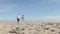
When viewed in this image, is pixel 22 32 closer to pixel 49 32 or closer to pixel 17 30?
pixel 17 30

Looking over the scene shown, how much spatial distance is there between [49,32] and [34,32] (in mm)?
2427

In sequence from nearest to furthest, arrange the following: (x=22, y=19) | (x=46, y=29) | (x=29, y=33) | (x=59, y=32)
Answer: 1. (x=29, y=33)
2. (x=59, y=32)
3. (x=46, y=29)
4. (x=22, y=19)

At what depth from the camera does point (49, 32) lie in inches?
1044

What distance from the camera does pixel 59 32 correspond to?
2700cm

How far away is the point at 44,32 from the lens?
1039 inches

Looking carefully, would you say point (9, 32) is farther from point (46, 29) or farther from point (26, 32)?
point (46, 29)

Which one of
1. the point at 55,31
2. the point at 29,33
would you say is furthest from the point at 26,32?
the point at 55,31

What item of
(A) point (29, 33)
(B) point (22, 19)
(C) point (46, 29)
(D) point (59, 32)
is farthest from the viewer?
(B) point (22, 19)

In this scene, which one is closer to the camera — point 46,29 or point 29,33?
point 29,33

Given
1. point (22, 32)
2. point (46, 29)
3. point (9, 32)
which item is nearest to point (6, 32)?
point (9, 32)

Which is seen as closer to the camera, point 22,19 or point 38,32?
point 38,32

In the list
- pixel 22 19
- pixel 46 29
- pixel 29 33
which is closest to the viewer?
pixel 29 33

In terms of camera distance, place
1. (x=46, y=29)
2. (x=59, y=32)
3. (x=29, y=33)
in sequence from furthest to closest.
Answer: (x=46, y=29)
(x=59, y=32)
(x=29, y=33)

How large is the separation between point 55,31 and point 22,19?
591 inches
